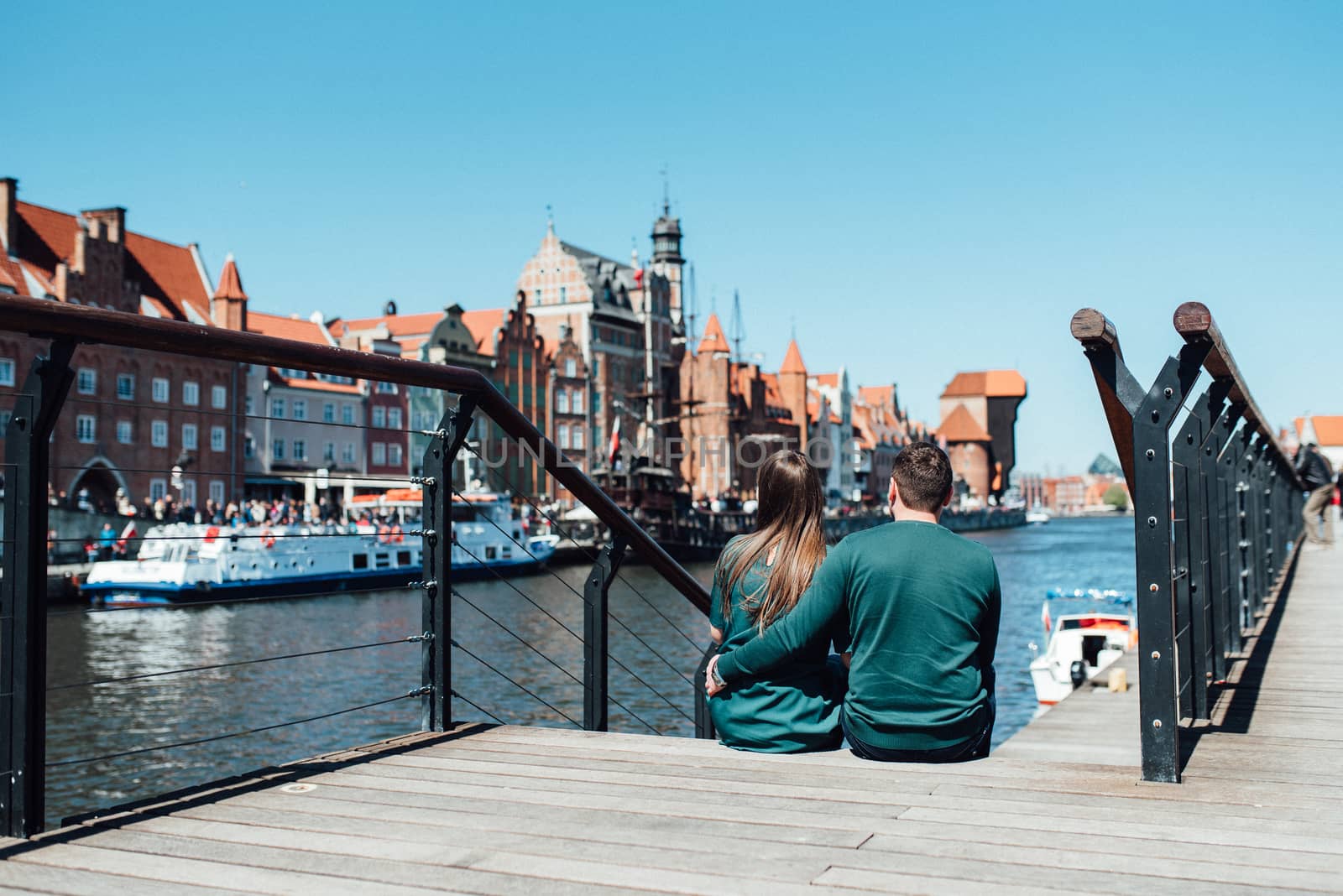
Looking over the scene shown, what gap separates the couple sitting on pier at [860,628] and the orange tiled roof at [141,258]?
53129 mm

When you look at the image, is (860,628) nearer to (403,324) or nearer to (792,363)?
(403,324)

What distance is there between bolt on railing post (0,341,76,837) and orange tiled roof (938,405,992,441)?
560ft

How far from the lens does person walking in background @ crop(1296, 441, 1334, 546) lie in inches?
924

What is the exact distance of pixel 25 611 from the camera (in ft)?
11.2

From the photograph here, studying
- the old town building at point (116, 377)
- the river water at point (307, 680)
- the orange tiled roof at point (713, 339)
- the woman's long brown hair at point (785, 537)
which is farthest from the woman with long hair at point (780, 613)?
the orange tiled roof at point (713, 339)

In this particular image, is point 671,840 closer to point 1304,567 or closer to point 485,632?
point 1304,567

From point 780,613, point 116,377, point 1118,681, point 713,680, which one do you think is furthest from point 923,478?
point 116,377

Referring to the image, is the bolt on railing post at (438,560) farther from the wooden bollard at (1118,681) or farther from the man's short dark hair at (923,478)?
the wooden bollard at (1118,681)

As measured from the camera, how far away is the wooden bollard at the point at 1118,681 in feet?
39.6

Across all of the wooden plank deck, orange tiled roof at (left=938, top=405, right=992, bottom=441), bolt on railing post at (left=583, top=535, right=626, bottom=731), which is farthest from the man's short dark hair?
orange tiled roof at (left=938, top=405, right=992, bottom=441)

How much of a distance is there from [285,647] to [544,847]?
982 inches

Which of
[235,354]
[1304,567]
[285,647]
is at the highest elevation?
[235,354]

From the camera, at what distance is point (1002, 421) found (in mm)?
180875

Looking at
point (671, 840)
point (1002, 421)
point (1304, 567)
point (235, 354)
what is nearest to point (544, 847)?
point (671, 840)
